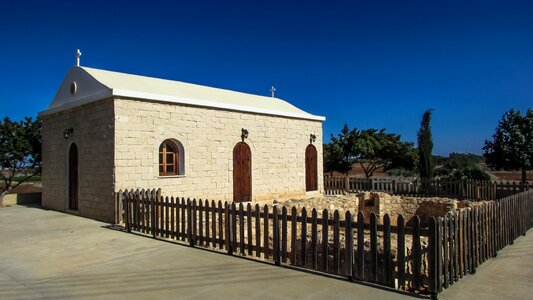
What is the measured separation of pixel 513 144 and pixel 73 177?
20.8 metres

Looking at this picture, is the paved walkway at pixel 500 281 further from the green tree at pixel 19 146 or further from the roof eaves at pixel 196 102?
the green tree at pixel 19 146

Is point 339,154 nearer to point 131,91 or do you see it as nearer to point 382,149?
point 382,149

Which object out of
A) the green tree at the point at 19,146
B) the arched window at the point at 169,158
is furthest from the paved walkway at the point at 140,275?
the green tree at the point at 19,146

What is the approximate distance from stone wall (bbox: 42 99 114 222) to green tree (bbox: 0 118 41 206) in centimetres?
297

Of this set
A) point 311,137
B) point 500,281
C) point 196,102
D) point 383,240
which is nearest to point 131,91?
point 196,102

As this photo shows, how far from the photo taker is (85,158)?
36.4 ft

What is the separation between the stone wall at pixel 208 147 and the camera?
10.3 meters

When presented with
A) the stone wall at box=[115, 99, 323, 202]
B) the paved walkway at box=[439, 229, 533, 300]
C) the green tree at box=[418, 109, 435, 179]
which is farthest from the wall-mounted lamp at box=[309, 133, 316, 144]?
the paved walkway at box=[439, 229, 533, 300]

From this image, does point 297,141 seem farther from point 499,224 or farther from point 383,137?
point 383,137

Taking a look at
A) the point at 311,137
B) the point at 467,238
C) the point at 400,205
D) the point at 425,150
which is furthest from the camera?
the point at 425,150

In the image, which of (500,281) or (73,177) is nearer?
(500,281)

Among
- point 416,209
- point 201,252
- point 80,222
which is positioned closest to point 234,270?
point 201,252

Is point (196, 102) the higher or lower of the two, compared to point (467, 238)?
higher

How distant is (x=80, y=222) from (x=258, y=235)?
627cm
